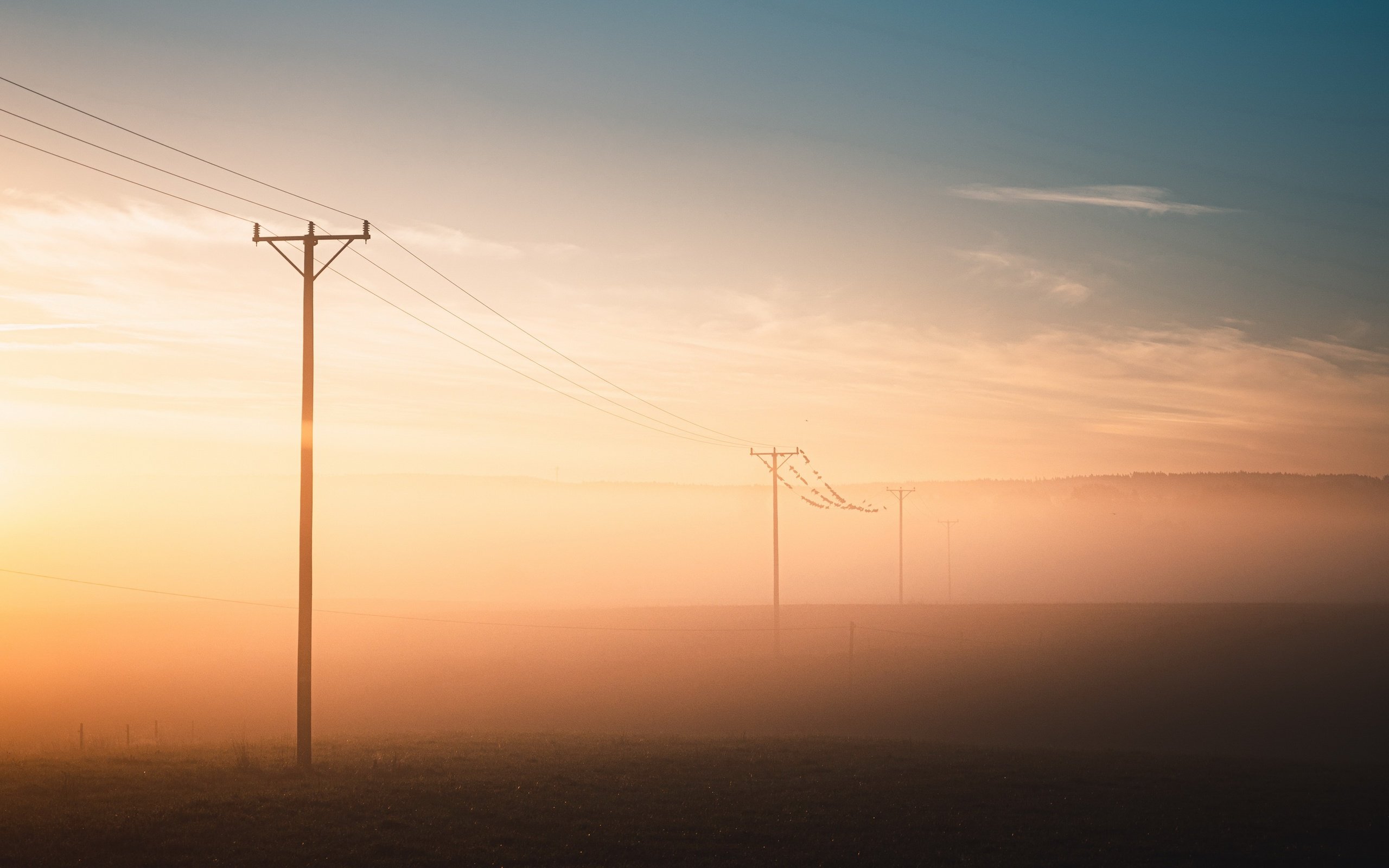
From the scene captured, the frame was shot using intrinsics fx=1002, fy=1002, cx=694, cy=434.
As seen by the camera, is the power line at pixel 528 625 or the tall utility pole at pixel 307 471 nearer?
the tall utility pole at pixel 307 471

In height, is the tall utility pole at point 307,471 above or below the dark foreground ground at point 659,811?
above

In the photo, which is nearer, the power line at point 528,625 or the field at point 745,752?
the field at point 745,752

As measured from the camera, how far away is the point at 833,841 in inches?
824

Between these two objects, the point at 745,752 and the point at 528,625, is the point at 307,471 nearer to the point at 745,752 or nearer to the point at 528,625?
the point at 745,752


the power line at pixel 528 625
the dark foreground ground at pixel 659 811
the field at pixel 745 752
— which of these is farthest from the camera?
the power line at pixel 528 625

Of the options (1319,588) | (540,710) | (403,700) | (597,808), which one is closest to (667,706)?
(540,710)

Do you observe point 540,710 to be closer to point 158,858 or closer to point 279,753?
point 279,753

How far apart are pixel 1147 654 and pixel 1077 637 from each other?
855 cm

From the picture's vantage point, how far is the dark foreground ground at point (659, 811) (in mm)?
19188

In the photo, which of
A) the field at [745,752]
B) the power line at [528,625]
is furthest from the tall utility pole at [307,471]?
the power line at [528,625]

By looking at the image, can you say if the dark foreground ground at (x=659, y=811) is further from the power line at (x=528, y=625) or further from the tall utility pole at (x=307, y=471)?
the power line at (x=528, y=625)

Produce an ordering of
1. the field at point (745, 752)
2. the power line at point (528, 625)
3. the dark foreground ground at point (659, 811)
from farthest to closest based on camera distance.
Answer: the power line at point (528, 625)
the field at point (745, 752)
the dark foreground ground at point (659, 811)

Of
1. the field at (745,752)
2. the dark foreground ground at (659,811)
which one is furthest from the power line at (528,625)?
the dark foreground ground at (659,811)

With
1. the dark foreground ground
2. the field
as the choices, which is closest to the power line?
the field
